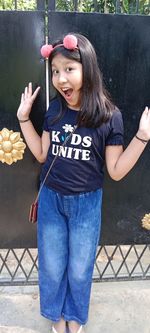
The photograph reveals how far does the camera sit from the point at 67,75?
5.67 ft

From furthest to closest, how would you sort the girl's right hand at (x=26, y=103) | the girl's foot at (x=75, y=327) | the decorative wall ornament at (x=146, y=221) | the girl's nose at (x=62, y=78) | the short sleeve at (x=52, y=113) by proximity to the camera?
the decorative wall ornament at (x=146, y=221) < the girl's foot at (x=75, y=327) < the girl's right hand at (x=26, y=103) < the short sleeve at (x=52, y=113) < the girl's nose at (x=62, y=78)

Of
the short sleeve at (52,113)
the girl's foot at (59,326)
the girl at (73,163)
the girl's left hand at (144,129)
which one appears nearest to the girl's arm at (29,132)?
the girl at (73,163)

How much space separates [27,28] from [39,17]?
9cm

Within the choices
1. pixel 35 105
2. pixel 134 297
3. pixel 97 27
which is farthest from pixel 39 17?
pixel 134 297

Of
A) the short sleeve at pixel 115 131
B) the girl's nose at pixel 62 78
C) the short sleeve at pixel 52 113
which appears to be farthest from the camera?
the short sleeve at pixel 52 113

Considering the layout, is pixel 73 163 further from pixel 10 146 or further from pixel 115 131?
pixel 10 146

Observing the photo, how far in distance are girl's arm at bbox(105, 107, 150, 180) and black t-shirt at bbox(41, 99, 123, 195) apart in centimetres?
4

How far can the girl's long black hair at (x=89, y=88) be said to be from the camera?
172cm

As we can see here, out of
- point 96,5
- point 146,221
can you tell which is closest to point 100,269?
point 146,221

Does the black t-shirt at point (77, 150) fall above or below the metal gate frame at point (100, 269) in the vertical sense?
above

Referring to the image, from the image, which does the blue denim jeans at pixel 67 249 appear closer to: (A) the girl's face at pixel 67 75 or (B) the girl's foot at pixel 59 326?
(B) the girl's foot at pixel 59 326

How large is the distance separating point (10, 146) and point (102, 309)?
118 cm

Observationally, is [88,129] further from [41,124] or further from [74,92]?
[41,124]

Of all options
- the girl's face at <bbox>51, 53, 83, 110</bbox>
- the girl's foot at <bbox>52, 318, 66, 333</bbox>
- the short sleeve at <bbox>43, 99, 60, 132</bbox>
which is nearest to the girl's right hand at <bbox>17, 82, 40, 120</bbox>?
the short sleeve at <bbox>43, 99, 60, 132</bbox>
